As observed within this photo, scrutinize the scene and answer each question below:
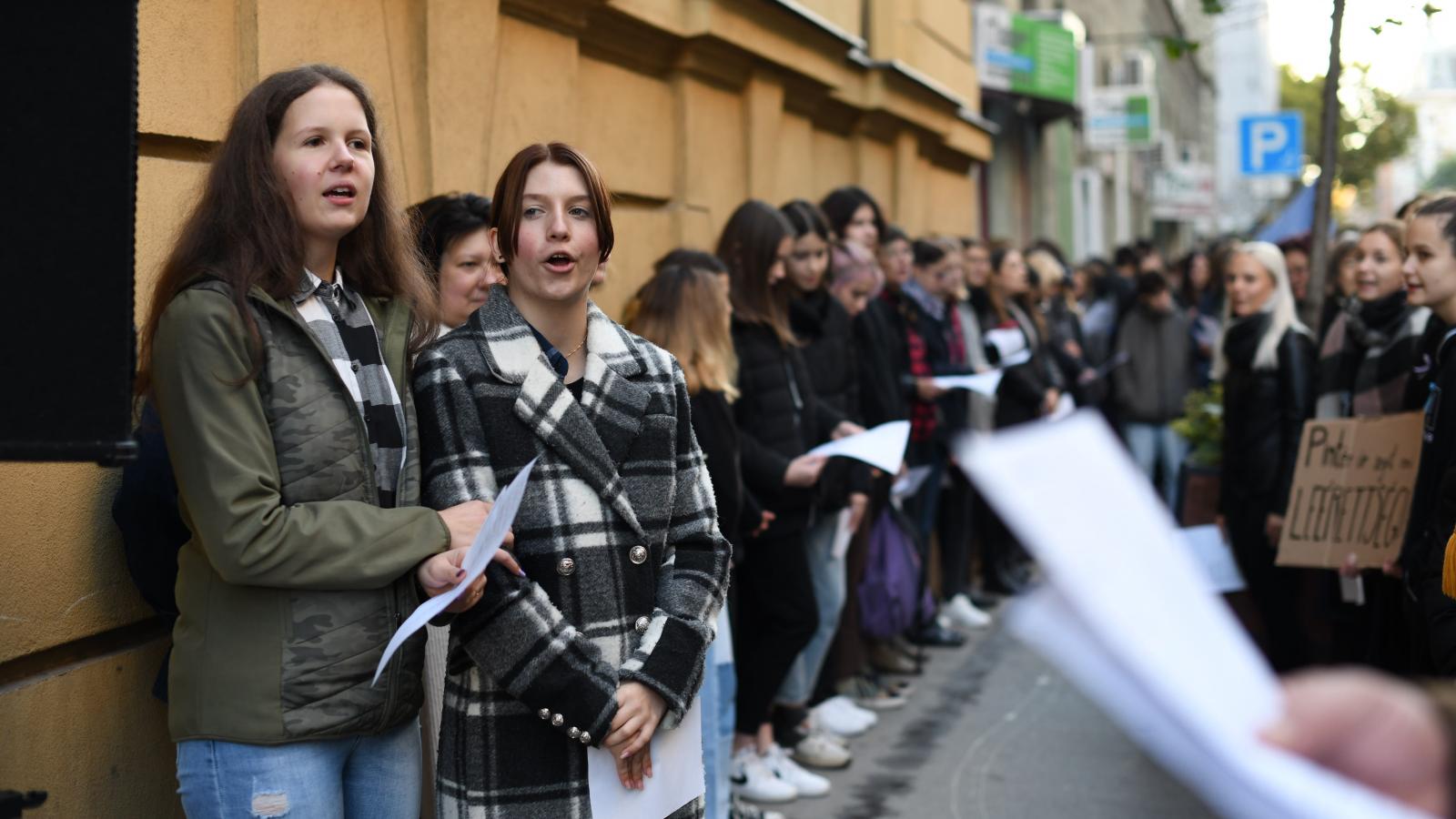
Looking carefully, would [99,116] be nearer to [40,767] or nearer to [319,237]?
[319,237]

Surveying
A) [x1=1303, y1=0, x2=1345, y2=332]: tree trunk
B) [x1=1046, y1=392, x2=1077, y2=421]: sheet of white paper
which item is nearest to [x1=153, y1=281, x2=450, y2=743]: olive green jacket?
[x1=1303, y1=0, x2=1345, y2=332]: tree trunk

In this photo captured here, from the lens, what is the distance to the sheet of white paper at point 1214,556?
586cm

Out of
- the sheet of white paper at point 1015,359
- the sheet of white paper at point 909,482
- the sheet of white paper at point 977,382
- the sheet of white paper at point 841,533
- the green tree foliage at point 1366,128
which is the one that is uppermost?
the green tree foliage at point 1366,128

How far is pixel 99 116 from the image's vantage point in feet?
6.65

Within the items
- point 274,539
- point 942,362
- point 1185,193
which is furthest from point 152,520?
point 1185,193

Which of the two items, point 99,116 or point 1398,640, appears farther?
point 1398,640

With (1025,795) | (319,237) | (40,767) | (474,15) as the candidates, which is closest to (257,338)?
(319,237)

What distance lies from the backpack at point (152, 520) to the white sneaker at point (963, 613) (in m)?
6.23

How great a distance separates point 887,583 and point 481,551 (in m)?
4.37

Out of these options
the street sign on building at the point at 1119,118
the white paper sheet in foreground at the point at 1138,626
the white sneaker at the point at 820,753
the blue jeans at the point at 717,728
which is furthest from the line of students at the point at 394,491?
the street sign on building at the point at 1119,118

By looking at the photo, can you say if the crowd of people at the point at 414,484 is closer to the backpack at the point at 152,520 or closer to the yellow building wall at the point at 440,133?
the backpack at the point at 152,520

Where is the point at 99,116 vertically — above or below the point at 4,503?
above

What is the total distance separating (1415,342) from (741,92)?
3.84 m

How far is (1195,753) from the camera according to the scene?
1.03 meters
